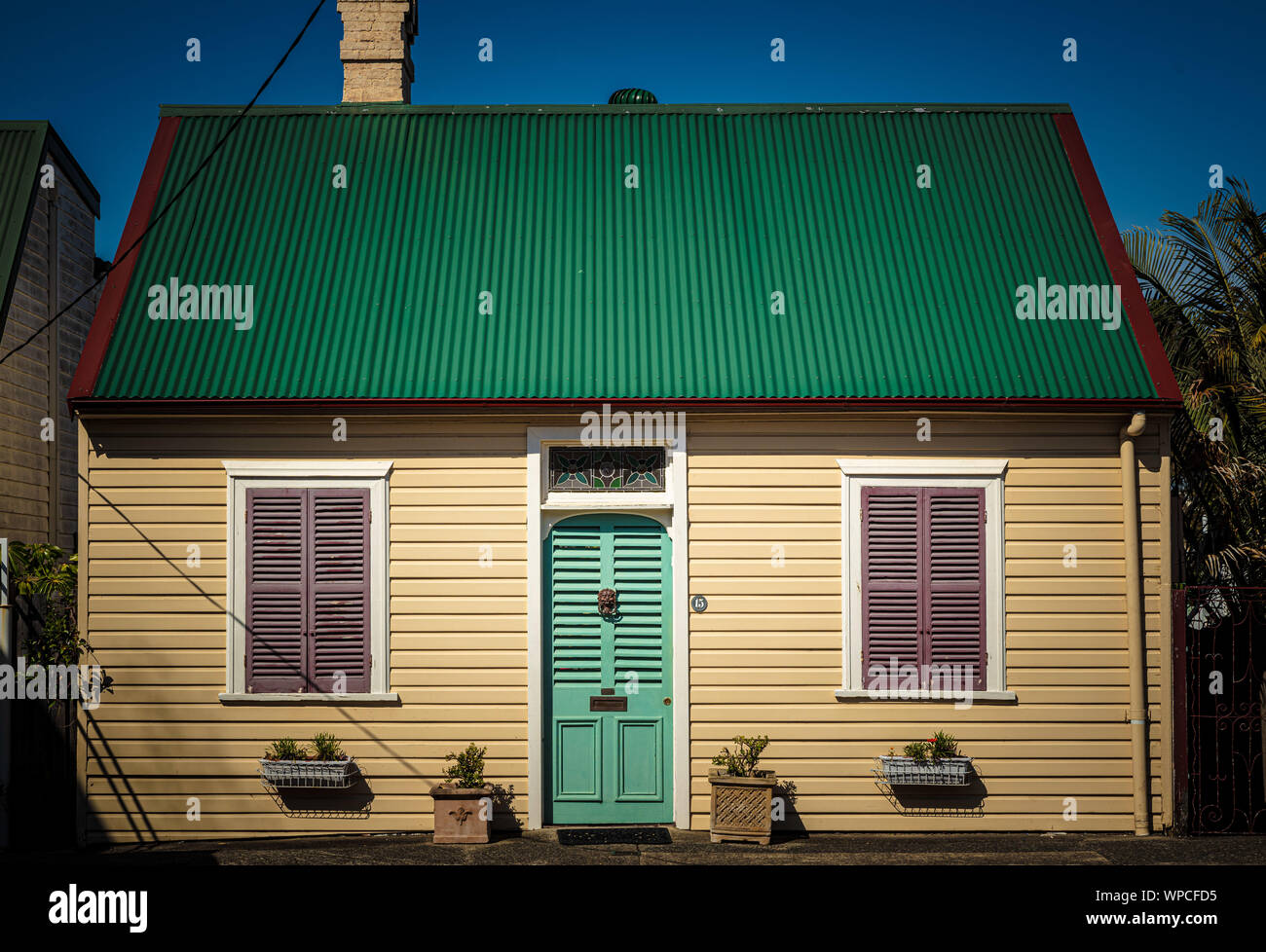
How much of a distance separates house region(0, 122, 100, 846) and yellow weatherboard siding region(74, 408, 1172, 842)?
1.30 metres

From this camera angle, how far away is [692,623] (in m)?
9.64

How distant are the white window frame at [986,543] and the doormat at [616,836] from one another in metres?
1.94

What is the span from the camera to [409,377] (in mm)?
9734

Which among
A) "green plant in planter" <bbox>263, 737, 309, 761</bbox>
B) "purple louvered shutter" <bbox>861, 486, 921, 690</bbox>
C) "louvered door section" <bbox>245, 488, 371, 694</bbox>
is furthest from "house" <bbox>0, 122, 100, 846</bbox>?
"purple louvered shutter" <bbox>861, 486, 921, 690</bbox>

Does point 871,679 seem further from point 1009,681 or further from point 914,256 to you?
point 914,256

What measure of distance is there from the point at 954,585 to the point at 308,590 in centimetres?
559

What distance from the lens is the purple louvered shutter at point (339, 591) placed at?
9.56 metres

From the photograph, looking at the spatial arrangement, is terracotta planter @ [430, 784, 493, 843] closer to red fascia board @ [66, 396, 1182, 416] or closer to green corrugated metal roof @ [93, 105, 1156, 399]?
red fascia board @ [66, 396, 1182, 416]

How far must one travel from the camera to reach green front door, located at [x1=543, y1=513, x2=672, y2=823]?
9656 mm

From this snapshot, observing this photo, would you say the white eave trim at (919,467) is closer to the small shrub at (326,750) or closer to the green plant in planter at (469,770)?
the green plant in planter at (469,770)

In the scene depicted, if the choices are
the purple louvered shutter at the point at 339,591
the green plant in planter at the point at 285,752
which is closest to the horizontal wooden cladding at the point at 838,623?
the purple louvered shutter at the point at 339,591

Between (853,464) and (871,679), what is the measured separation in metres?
1.87

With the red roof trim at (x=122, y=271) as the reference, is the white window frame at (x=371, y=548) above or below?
below
